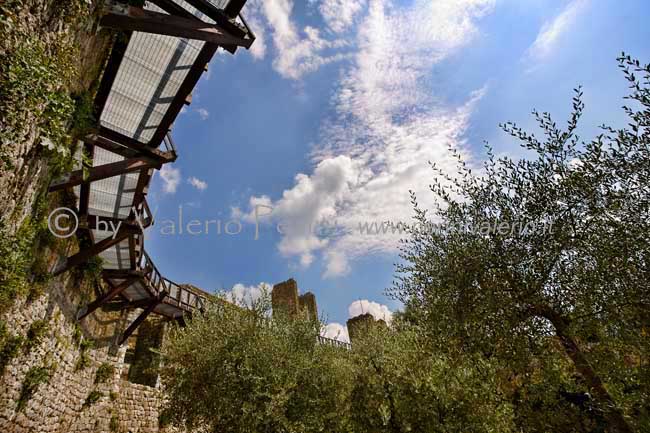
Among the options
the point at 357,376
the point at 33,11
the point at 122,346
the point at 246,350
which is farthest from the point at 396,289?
the point at 122,346

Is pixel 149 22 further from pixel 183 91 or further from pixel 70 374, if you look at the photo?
pixel 70 374

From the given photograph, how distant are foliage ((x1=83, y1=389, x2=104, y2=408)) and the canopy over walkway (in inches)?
248

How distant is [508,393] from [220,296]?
42.6 ft

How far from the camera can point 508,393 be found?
7320mm

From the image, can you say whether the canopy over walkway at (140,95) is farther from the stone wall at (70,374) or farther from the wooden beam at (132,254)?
the stone wall at (70,374)

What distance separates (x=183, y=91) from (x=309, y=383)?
963 centimetres

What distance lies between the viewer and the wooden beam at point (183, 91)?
21.7ft

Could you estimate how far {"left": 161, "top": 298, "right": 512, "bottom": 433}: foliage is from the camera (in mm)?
7074

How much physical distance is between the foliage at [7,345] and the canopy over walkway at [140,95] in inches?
94.6

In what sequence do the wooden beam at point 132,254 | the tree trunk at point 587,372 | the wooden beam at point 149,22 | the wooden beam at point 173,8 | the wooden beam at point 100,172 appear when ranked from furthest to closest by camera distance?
the wooden beam at point 132,254, the wooden beam at point 100,172, the wooden beam at point 173,8, the wooden beam at point 149,22, the tree trunk at point 587,372

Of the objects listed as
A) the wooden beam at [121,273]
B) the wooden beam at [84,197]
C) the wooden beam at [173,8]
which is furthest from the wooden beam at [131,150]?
the wooden beam at [121,273]

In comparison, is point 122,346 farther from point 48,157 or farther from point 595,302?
point 595,302

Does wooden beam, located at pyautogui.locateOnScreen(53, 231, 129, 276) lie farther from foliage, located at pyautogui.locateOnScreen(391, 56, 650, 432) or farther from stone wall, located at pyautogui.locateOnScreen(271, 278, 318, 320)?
stone wall, located at pyautogui.locateOnScreen(271, 278, 318, 320)

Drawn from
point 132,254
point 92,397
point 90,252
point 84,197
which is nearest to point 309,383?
point 132,254
